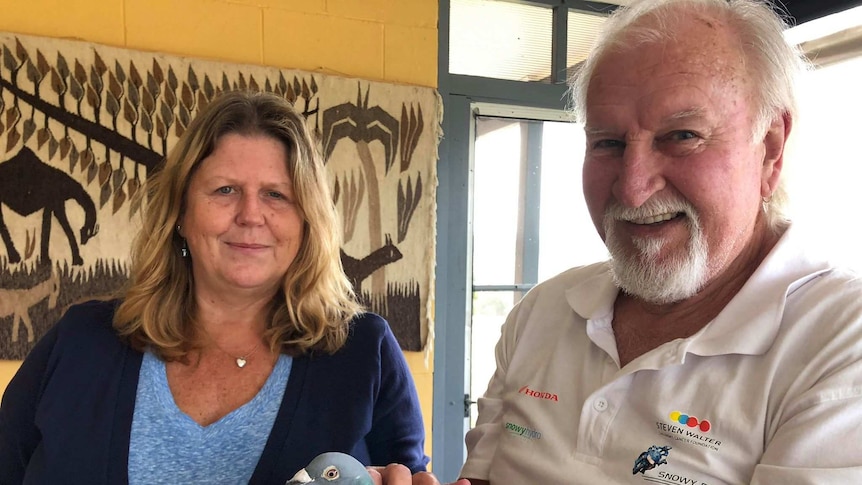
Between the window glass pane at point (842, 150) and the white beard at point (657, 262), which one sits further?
the window glass pane at point (842, 150)

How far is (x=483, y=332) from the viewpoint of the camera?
7.68 ft

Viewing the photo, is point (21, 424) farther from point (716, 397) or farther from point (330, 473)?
point (716, 397)

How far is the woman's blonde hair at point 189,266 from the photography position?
1.19 m

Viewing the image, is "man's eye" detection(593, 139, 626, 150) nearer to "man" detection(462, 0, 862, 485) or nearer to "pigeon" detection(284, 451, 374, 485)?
"man" detection(462, 0, 862, 485)

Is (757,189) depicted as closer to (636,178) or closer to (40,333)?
(636,178)

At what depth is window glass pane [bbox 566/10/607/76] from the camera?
2.35m

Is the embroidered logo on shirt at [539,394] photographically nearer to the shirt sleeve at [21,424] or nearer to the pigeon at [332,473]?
the pigeon at [332,473]

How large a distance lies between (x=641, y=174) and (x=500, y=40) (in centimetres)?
152

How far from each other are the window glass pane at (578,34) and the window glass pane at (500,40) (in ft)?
0.27

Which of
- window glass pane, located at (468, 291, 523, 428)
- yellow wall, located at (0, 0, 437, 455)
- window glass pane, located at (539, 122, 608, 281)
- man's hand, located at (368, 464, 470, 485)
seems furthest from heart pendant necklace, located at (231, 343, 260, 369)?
window glass pane, located at (539, 122, 608, 281)

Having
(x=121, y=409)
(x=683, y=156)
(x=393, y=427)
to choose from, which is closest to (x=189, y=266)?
(x=121, y=409)

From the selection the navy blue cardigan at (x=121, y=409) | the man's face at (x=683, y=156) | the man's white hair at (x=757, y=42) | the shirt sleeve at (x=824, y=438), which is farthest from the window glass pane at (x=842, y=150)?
the navy blue cardigan at (x=121, y=409)

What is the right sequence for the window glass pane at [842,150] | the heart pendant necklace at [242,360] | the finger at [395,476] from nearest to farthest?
the finger at [395,476]
the heart pendant necklace at [242,360]
the window glass pane at [842,150]

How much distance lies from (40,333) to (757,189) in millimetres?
1861
